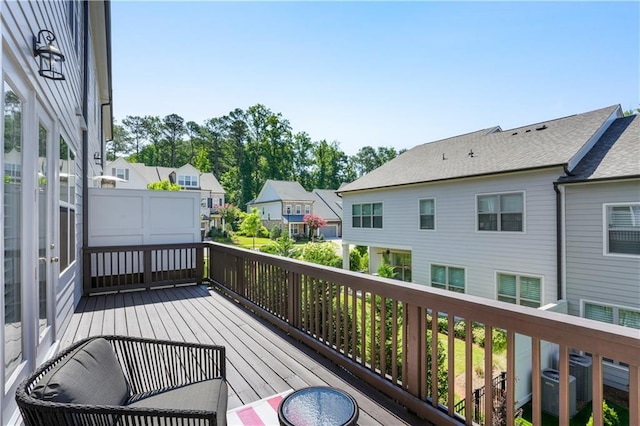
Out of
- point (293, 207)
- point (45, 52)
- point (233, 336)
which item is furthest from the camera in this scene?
point (293, 207)

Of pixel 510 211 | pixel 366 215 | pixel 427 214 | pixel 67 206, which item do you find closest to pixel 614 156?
pixel 510 211

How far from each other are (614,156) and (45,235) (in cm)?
→ 1114

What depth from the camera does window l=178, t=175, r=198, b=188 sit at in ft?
90.9

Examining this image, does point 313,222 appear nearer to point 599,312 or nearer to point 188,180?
point 188,180

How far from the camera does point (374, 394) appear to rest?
243 centimetres

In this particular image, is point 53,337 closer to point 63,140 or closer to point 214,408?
point 63,140

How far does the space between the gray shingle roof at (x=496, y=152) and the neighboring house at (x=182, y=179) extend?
1761cm

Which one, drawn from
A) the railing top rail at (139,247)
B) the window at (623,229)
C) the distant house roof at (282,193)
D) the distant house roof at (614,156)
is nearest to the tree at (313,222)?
the distant house roof at (282,193)

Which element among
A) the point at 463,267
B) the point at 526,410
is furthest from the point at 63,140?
the point at 463,267

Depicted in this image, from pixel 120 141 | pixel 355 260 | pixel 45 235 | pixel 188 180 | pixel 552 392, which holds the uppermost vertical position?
pixel 120 141

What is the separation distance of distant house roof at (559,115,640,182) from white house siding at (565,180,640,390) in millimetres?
227

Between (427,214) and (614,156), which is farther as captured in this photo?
(427,214)

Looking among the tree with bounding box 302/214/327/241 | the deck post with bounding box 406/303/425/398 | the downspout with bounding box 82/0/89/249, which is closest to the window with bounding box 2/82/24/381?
the deck post with bounding box 406/303/425/398

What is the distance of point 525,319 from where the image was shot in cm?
155
